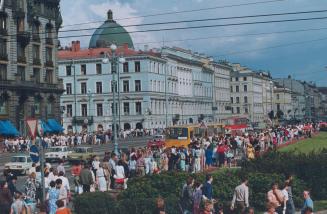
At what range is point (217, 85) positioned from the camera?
14662 centimetres

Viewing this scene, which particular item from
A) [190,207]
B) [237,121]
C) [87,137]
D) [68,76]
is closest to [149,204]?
[190,207]

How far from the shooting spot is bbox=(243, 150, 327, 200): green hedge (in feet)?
83.4

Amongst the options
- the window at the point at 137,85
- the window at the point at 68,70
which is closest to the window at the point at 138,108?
the window at the point at 137,85

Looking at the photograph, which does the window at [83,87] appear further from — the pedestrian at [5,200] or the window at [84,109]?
the pedestrian at [5,200]

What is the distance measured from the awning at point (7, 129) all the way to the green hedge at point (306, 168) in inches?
1717

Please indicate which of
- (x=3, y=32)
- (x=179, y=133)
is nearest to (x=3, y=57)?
(x=3, y=32)

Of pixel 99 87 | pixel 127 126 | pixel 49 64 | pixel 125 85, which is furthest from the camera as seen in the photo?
pixel 99 87

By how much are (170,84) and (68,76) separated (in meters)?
17.9

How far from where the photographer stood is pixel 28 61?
240 feet

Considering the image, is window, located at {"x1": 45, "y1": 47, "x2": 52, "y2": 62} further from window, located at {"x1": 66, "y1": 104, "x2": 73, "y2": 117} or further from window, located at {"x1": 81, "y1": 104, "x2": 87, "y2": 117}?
window, located at {"x1": 66, "y1": 104, "x2": 73, "y2": 117}

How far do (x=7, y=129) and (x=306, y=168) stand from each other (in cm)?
4576

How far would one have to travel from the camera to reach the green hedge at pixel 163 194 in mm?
18328

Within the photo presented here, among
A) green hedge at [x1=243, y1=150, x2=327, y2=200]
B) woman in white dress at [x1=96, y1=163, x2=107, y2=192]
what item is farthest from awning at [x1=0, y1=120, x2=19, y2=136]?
green hedge at [x1=243, y1=150, x2=327, y2=200]

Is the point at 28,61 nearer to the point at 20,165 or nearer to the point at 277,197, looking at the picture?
the point at 20,165
